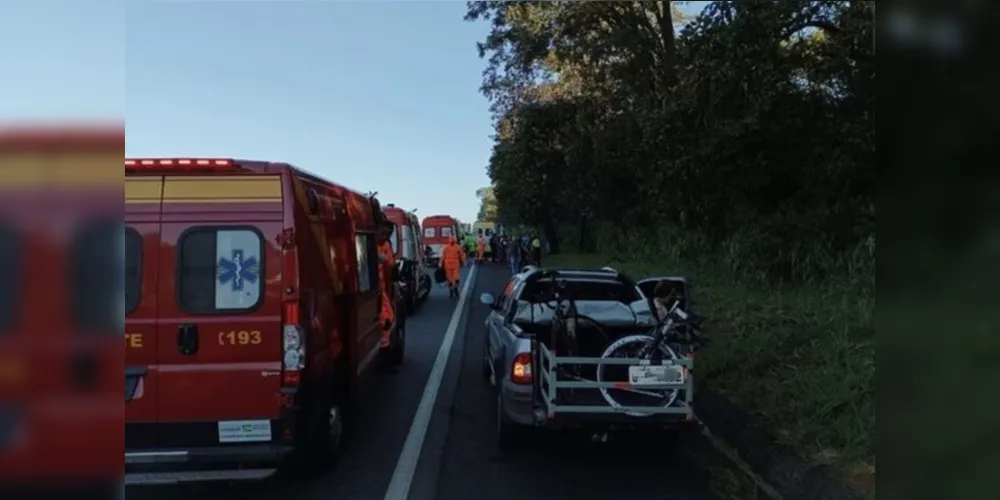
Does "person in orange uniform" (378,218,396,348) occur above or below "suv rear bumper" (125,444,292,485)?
above

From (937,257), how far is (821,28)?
3309mm

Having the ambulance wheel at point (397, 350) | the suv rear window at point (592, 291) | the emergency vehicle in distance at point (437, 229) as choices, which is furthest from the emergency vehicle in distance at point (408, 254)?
the emergency vehicle in distance at point (437, 229)

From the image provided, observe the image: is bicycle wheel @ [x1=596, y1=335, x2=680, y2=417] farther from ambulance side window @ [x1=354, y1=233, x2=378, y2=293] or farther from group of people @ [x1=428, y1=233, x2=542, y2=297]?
group of people @ [x1=428, y1=233, x2=542, y2=297]

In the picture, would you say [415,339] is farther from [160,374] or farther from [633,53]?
[160,374]

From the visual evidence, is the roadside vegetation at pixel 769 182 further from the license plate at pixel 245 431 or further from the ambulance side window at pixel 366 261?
the ambulance side window at pixel 366 261

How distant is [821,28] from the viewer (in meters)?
4.51

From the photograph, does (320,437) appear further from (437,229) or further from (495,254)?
(495,254)

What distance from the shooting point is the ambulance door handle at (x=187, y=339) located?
500 centimetres

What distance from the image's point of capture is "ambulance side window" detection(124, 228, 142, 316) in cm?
495

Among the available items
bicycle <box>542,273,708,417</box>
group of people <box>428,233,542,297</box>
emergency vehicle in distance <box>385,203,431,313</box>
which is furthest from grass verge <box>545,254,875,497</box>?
group of people <box>428,233,542,297</box>

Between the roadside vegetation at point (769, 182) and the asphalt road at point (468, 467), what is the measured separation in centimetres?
103

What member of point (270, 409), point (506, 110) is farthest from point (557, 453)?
point (506, 110)

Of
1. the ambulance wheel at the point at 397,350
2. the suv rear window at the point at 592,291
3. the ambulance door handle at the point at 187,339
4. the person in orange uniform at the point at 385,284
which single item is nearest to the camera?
the ambulance door handle at the point at 187,339

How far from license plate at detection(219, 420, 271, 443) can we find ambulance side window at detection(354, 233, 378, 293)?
2.92 metres
